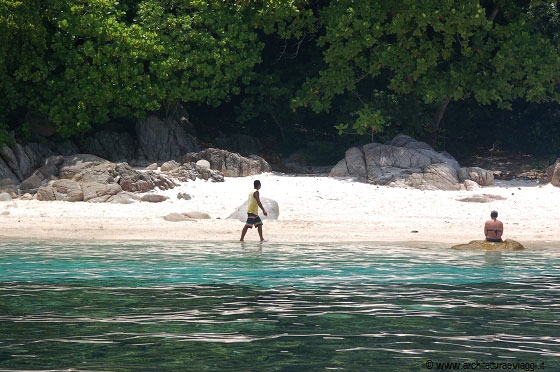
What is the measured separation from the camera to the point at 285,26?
117 ft

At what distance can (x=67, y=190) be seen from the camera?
92.4 feet

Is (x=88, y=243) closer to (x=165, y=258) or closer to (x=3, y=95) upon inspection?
(x=165, y=258)

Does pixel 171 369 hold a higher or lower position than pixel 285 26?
lower

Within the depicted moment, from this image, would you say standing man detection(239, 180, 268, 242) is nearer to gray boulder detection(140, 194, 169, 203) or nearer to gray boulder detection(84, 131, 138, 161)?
gray boulder detection(140, 194, 169, 203)

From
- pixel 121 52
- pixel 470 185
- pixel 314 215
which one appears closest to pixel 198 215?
pixel 314 215

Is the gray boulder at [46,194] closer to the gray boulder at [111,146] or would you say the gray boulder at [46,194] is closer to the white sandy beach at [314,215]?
the white sandy beach at [314,215]

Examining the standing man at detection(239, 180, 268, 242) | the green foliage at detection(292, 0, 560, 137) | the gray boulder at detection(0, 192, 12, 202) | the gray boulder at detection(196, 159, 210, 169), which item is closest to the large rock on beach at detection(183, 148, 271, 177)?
the gray boulder at detection(196, 159, 210, 169)

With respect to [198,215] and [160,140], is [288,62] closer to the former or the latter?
[160,140]

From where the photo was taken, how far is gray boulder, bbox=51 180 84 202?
91.5ft

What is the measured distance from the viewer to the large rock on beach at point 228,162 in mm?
32469

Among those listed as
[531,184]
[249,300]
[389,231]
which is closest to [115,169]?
[389,231]

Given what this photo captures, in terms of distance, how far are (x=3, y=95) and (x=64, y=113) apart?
237 centimetres

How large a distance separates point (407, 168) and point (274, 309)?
20193 mm

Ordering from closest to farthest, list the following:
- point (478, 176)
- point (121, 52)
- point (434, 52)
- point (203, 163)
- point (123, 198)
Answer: point (123, 198), point (478, 176), point (203, 163), point (121, 52), point (434, 52)
